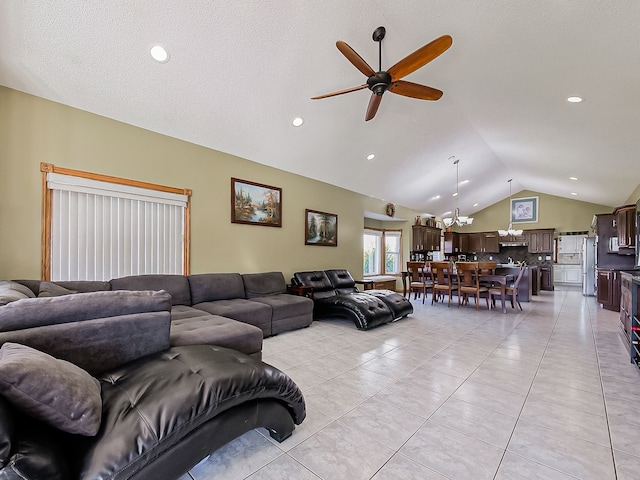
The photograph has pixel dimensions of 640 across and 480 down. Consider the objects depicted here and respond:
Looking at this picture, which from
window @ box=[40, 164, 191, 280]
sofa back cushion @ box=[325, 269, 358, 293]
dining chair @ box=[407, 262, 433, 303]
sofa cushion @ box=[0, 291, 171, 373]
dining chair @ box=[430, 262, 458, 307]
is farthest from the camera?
dining chair @ box=[407, 262, 433, 303]

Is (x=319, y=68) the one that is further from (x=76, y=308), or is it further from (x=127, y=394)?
(x=127, y=394)

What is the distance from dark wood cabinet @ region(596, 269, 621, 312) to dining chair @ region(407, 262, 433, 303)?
3531 mm

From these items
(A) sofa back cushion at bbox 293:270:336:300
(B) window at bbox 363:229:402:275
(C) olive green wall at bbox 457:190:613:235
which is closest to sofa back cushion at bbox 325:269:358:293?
(A) sofa back cushion at bbox 293:270:336:300

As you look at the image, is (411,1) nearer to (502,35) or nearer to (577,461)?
(502,35)

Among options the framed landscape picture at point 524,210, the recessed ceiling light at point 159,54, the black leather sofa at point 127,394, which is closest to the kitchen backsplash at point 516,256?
the framed landscape picture at point 524,210

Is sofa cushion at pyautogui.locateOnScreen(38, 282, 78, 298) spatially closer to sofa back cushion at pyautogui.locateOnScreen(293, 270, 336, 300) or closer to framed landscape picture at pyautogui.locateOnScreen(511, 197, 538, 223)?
sofa back cushion at pyautogui.locateOnScreen(293, 270, 336, 300)

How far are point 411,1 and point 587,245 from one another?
916cm

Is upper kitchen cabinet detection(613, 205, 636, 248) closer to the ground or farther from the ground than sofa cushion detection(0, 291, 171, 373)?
farther from the ground

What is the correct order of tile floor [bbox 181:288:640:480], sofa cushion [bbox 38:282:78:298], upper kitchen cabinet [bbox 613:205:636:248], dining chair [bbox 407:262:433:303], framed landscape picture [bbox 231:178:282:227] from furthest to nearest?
dining chair [bbox 407:262:433:303] < upper kitchen cabinet [bbox 613:205:636:248] < framed landscape picture [bbox 231:178:282:227] < sofa cushion [bbox 38:282:78:298] < tile floor [bbox 181:288:640:480]

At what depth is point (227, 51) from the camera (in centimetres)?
295

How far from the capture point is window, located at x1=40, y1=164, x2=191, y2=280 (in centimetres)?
317

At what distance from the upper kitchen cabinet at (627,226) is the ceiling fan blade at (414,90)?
524 cm

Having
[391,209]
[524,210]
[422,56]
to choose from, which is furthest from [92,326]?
[524,210]

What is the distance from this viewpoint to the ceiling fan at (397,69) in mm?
2375
